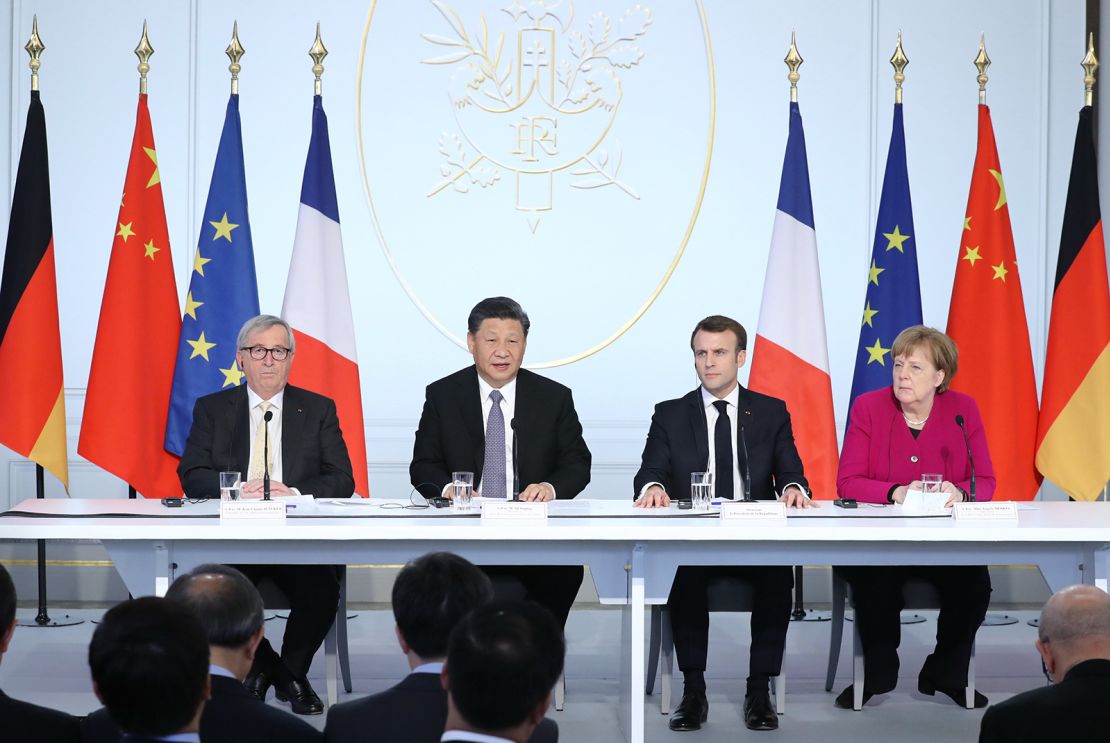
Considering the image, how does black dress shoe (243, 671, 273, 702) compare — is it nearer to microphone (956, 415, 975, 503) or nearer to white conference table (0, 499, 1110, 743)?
white conference table (0, 499, 1110, 743)

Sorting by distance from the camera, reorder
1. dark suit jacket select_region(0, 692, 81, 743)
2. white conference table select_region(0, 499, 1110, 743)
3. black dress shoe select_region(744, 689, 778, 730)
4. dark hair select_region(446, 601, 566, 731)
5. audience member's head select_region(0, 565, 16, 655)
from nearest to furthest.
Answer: dark hair select_region(446, 601, 566, 731) < dark suit jacket select_region(0, 692, 81, 743) < audience member's head select_region(0, 565, 16, 655) < white conference table select_region(0, 499, 1110, 743) < black dress shoe select_region(744, 689, 778, 730)

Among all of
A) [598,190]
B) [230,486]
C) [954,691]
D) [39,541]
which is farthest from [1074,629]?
[39,541]

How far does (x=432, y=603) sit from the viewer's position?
1815 millimetres

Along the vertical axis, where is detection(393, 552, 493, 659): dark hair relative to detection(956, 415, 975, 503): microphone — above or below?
below

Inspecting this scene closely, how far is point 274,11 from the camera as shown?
562 cm

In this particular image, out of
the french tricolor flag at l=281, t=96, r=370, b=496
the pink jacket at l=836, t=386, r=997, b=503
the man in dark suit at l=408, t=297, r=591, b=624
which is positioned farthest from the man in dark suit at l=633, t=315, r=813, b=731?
the french tricolor flag at l=281, t=96, r=370, b=496

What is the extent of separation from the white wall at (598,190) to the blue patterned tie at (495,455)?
5.50 ft

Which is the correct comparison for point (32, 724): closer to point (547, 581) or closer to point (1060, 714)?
point (1060, 714)

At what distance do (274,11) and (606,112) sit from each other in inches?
64.0

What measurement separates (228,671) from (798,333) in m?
3.48

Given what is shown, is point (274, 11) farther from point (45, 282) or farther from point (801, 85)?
point (801, 85)

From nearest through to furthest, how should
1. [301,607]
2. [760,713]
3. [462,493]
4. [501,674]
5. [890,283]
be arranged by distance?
[501,674] → [462,493] → [760,713] → [301,607] → [890,283]

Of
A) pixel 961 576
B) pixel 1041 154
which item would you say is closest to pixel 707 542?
pixel 961 576

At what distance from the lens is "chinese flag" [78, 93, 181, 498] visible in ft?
15.4
